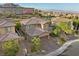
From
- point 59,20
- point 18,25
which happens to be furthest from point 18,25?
point 59,20

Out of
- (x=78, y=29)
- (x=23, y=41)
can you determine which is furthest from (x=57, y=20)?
(x=23, y=41)

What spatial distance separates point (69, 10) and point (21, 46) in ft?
1.74

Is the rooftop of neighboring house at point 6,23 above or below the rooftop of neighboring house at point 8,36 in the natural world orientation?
above

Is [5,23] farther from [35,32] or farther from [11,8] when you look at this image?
[35,32]

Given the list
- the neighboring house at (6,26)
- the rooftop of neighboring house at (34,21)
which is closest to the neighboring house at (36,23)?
the rooftop of neighboring house at (34,21)

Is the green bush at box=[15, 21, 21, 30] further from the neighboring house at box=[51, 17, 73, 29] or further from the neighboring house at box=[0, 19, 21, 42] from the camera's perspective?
the neighboring house at box=[51, 17, 73, 29]

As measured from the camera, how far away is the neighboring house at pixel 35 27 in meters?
2.27

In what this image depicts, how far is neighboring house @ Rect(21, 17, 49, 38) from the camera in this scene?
227 centimetres

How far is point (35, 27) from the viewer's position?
229 centimetres

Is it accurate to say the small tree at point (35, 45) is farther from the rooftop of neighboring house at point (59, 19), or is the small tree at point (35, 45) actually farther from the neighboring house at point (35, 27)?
the rooftop of neighboring house at point (59, 19)

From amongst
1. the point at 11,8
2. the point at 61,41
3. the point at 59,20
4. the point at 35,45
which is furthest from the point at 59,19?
the point at 11,8

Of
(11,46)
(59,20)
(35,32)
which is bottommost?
(11,46)

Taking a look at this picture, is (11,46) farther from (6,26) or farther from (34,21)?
(34,21)

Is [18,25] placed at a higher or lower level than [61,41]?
higher
